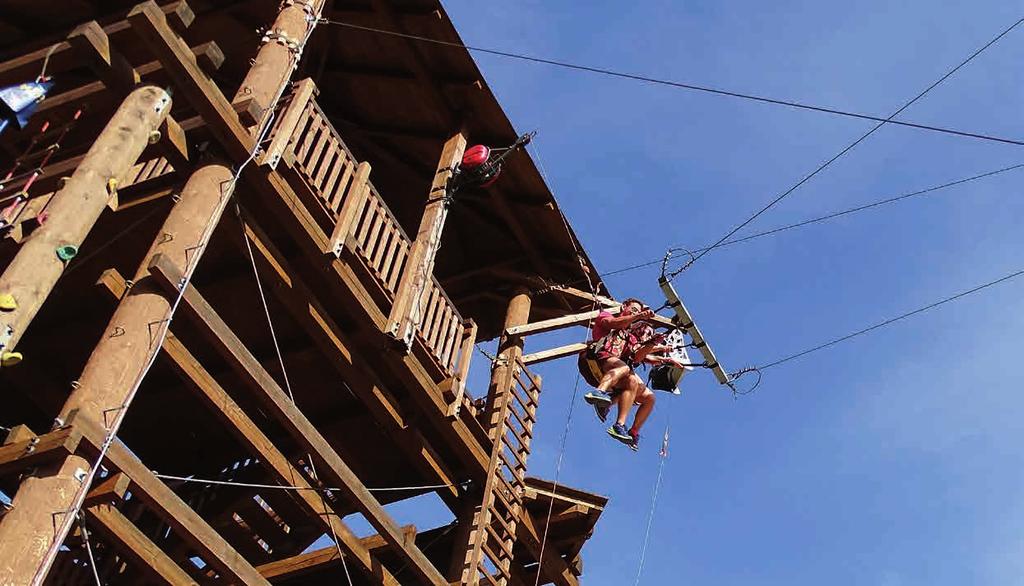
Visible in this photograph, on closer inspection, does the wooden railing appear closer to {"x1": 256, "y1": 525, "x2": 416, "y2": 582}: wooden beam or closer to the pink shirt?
{"x1": 256, "y1": 525, "x2": 416, "y2": 582}: wooden beam

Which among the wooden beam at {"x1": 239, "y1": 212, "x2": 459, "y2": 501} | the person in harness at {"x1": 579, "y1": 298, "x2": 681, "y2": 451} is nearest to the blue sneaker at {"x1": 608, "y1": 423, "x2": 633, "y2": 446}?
the person in harness at {"x1": 579, "y1": 298, "x2": 681, "y2": 451}

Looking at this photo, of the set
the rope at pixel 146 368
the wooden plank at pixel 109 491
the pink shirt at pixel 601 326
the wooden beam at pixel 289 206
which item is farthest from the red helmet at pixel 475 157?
the wooden plank at pixel 109 491

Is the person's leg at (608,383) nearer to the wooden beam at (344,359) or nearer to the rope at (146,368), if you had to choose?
the wooden beam at (344,359)

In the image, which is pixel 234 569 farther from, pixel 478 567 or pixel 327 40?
pixel 327 40

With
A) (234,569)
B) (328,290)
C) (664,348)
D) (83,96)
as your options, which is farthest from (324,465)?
(664,348)

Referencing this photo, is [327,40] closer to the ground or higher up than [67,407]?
higher up

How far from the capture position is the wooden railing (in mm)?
9750

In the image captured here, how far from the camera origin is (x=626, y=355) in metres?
13.4

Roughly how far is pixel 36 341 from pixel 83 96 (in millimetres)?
3242

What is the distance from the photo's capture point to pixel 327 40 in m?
13.1

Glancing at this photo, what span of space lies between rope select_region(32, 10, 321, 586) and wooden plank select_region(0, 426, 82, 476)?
0.74 feet

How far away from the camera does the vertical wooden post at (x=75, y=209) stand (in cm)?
708

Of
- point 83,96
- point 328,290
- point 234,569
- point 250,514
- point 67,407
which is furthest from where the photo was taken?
point 250,514

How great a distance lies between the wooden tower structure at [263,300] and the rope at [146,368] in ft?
0.07
